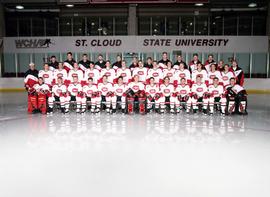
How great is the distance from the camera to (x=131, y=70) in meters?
8.05

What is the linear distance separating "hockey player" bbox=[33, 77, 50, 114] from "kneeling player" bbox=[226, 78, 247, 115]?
4386 millimetres

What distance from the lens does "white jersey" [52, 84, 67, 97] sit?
24.9ft

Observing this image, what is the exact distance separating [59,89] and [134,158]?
4.20 m

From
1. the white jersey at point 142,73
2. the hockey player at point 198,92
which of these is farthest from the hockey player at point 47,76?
the hockey player at point 198,92

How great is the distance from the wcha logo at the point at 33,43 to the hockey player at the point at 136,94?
24.5ft

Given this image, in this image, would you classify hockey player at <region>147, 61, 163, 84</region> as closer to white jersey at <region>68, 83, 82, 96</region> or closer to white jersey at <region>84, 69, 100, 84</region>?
white jersey at <region>84, 69, 100, 84</region>

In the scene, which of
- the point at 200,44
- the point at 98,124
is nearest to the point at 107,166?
the point at 98,124

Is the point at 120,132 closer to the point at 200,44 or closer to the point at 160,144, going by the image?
the point at 160,144

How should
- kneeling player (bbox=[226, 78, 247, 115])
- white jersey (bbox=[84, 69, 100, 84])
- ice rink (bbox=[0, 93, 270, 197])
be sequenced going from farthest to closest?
white jersey (bbox=[84, 69, 100, 84]) → kneeling player (bbox=[226, 78, 247, 115]) → ice rink (bbox=[0, 93, 270, 197])

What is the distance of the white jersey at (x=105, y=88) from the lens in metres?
7.63

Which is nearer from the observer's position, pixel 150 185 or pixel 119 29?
pixel 150 185

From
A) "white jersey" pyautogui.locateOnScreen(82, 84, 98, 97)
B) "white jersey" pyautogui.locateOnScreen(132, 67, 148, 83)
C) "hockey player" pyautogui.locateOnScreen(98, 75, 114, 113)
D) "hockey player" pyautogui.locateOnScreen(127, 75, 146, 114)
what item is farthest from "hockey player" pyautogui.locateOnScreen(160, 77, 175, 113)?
"white jersey" pyautogui.locateOnScreen(82, 84, 98, 97)

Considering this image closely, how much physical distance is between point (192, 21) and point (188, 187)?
14094 mm

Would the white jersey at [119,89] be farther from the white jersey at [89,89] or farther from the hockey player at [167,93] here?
the hockey player at [167,93]
